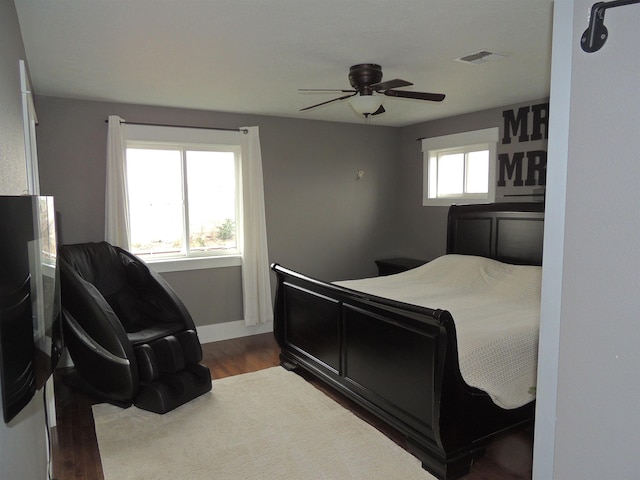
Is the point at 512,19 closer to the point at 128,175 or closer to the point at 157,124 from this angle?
the point at 157,124

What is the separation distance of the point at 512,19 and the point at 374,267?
153 inches

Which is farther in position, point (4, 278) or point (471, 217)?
point (471, 217)

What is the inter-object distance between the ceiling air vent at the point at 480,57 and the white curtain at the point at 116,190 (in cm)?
303

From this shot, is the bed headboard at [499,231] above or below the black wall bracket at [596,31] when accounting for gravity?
below

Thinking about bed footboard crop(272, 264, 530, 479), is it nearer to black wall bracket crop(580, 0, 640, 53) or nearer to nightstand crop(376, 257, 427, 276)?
black wall bracket crop(580, 0, 640, 53)

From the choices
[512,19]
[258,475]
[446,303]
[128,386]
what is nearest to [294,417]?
[258,475]

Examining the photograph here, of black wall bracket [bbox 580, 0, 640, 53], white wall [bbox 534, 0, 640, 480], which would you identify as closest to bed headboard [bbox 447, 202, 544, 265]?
white wall [bbox 534, 0, 640, 480]

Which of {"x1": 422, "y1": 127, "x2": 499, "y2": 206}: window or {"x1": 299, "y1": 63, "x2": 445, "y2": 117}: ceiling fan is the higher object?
{"x1": 299, "y1": 63, "x2": 445, "y2": 117}: ceiling fan

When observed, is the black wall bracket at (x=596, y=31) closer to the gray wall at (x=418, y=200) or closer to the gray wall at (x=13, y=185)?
the gray wall at (x=13, y=185)

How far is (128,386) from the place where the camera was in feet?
10.3

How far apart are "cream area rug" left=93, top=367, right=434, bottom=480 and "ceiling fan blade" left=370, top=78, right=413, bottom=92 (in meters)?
2.20

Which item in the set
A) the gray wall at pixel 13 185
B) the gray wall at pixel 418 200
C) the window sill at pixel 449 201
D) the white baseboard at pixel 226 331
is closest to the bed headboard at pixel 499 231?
the window sill at pixel 449 201

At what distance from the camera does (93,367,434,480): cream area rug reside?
2.54 meters

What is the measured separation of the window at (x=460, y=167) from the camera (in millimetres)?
4766
